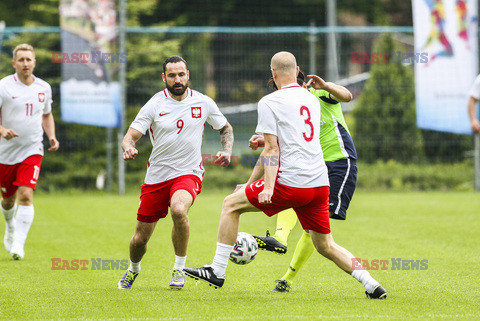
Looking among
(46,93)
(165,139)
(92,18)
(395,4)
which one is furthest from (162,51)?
(395,4)

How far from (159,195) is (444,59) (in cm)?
1213

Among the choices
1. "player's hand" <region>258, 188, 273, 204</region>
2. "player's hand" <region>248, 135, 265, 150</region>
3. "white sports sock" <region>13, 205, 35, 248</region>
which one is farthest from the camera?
"white sports sock" <region>13, 205, 35, 248</region>

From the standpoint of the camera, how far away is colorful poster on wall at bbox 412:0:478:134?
17438 millimetres

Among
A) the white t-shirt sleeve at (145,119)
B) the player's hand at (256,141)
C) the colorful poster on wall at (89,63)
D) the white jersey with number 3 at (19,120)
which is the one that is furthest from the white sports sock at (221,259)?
the colorful poster on wall at (89,63)

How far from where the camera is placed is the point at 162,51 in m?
18.2

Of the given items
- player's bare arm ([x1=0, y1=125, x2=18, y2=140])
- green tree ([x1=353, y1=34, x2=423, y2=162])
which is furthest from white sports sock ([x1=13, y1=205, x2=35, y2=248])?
green tree ([x1=353, y1=34, x2=423, y2=162])

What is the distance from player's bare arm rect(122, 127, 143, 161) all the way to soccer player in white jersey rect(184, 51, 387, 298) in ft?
2.91

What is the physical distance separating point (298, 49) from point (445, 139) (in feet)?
13.5

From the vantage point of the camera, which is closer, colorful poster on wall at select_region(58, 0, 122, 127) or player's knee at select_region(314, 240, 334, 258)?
player's knee at select_region(314, 240, 334, 258)

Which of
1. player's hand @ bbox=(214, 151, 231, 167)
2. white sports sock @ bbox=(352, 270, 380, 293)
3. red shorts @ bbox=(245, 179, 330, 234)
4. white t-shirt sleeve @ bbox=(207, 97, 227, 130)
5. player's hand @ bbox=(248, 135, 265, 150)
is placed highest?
white t-shirt sleeve @ bbox=(207, 97, 227, 130)

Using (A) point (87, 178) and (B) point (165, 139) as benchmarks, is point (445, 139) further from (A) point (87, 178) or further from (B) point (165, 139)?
(B) point (165, 139)

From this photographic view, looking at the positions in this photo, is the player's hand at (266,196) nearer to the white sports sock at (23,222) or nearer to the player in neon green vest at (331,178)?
the player in neon green vest at (331,178)

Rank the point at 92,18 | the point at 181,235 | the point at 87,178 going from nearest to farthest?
1. the point at 181,235
2. the point at 92,18
3. the point at 87,178

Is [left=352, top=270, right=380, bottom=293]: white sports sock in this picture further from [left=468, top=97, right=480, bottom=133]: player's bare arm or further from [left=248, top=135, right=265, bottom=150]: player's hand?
[left=468, top=97, right=480, bottom=133]: player's bare arm
